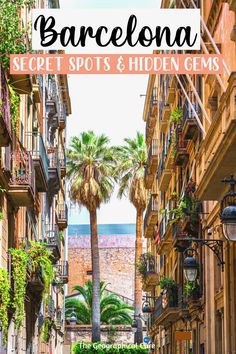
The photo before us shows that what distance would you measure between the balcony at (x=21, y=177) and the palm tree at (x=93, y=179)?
40.4m

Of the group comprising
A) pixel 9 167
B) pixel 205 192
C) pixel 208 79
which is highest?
pixel 208 79

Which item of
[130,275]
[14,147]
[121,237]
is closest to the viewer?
[14,147]

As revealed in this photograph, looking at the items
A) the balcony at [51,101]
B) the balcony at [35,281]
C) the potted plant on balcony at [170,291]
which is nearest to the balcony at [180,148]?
the potted plant on balcony at [170,291]

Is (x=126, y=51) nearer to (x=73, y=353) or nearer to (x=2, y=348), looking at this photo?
(x=2, y=348)

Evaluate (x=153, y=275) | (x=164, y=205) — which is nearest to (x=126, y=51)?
(x=164, y=205)

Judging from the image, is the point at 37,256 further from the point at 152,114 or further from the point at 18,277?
the point at 152,114

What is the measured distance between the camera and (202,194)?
21.5 m

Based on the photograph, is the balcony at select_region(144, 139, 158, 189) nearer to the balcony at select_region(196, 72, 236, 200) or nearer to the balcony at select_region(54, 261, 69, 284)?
the balcony at select_region(54, 261, 69, 284)

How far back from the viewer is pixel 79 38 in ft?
61.6

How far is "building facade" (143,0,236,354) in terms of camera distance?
19.7m

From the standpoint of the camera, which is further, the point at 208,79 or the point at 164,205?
the point at 164,205

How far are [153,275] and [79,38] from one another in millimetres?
42107

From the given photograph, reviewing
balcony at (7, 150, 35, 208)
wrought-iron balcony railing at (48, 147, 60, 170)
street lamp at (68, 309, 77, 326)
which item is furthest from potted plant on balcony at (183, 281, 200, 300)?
street lamp at (68, 309, 77, 326)

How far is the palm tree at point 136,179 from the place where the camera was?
2926 inches
